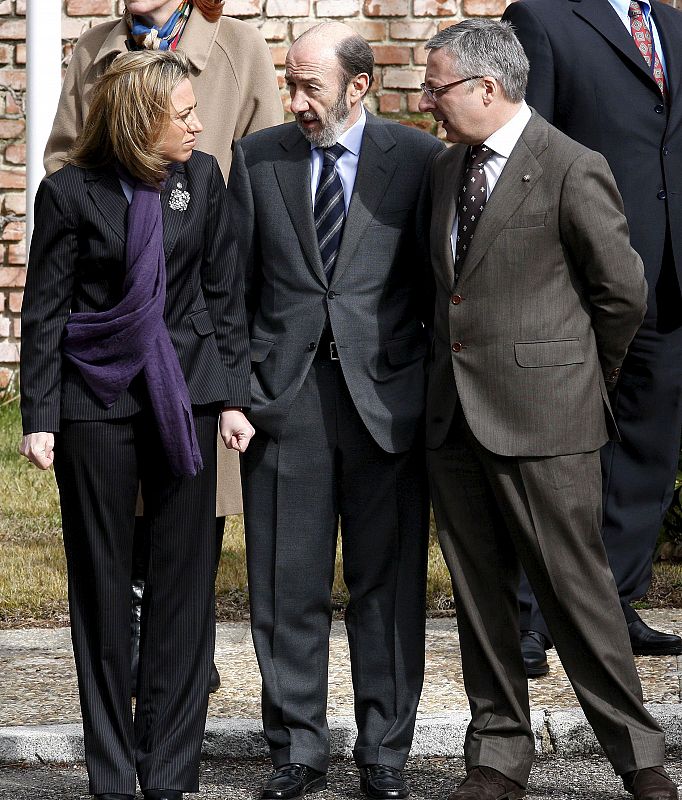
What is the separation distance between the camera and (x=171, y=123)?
11.2 ft

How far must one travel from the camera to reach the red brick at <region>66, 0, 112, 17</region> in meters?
8.44

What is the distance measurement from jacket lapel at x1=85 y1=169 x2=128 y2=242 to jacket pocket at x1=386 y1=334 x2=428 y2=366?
77cm

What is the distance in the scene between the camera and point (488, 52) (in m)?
3.49

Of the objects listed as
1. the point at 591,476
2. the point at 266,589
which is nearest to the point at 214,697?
the point at 266,589

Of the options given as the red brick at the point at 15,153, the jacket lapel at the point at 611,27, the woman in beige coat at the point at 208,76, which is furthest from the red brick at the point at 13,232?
the jacket lapel at the point at 611,27

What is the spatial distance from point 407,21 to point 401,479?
5128 mm

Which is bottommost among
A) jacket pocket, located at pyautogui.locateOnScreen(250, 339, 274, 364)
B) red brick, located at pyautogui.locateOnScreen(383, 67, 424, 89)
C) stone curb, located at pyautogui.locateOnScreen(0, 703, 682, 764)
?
stone curb, located at pyautogui.locateOnScreen(0, 703, 682, 764)

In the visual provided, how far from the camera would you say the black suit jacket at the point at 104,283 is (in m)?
3.46

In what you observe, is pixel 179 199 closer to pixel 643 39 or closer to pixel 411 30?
pixel 643 39

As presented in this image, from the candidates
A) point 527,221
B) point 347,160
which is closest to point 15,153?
point 347,160

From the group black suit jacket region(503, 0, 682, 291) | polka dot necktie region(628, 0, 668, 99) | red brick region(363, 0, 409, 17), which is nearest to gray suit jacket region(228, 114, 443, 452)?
black suit jacket region(503, 0, 682, 291)

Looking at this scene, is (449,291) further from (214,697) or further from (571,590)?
(214,697)

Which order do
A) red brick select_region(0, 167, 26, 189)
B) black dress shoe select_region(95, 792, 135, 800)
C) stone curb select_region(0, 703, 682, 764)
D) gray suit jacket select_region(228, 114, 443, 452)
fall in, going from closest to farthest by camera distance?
1. black dress shoe select_region(95, 792, 135, 800)
2. gray suit jacket select_region(228, 114, 443, 452)
3. stone curb select_region(0, 703, 682, 764)
4. red brick select_region(0, 167, 26, 189)

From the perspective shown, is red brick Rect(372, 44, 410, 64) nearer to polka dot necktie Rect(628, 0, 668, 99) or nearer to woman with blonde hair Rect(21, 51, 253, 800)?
polka dot necktie Rect(628, 0, 668, 99)
